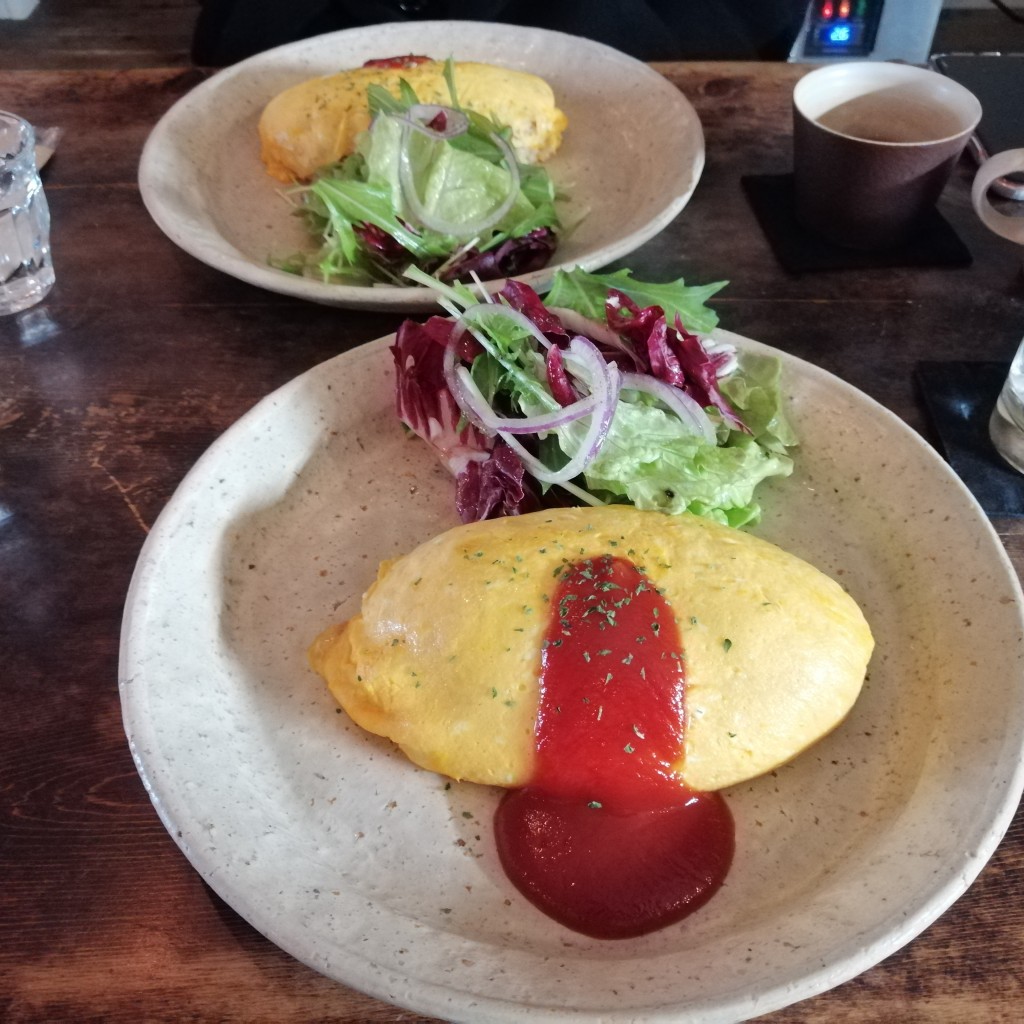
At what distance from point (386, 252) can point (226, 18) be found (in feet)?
6.82

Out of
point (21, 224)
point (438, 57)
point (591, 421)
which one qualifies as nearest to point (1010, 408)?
point (591, 421)

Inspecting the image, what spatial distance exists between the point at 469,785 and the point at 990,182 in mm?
1876

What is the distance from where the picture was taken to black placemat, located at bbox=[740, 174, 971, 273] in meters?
2.35

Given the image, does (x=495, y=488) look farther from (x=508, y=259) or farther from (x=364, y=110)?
(x=364, y=110)

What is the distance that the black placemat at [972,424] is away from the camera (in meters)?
1.79

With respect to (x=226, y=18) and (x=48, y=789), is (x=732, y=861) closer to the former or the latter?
(x=48, y=789)

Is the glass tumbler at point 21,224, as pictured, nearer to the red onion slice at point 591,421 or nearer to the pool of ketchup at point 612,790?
the red onion slice at point 591,421

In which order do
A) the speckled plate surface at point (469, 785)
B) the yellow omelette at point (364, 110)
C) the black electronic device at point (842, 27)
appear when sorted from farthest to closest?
1. the black electronic device at point (842, 27)
2. the yellow omelette at point (364, 110)
3. the speckled plate surface at point (469, 785)

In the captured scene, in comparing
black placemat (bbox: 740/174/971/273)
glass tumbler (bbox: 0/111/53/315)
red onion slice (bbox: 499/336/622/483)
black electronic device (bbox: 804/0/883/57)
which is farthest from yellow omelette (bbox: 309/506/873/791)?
black electronic device (bbox: 804/0/883/57)

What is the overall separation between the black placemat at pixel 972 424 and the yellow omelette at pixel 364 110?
4.36 ft

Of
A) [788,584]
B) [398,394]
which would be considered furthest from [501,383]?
[788,584]

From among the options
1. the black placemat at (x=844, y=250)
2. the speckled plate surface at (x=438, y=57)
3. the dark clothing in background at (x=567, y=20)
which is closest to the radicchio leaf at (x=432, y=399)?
the speckled plate surface at (x=438, y=57)

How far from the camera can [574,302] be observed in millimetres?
1873

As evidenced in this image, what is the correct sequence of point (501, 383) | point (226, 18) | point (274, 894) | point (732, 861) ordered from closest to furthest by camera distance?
1. point (274, 894)
2. point (732, 861)
3. point (501, 383)
4. point (226, 18)
